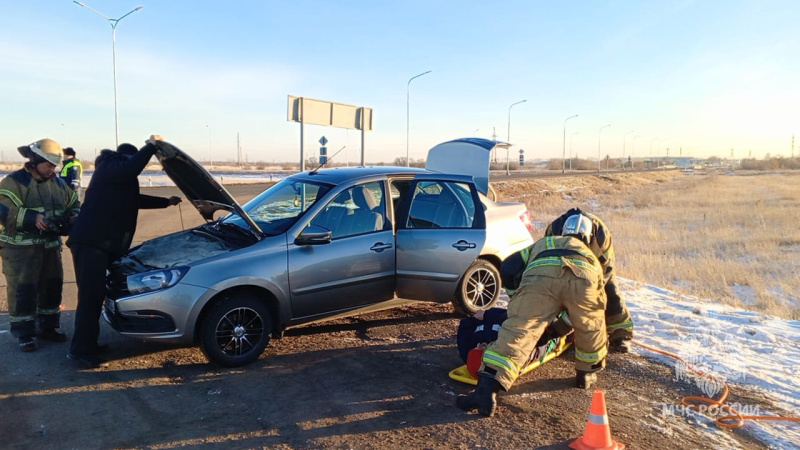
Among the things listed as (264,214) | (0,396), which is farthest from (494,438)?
(0,396)

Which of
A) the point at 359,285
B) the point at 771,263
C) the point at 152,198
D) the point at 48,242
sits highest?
the point at 152,198

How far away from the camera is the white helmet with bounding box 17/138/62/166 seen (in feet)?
16.3

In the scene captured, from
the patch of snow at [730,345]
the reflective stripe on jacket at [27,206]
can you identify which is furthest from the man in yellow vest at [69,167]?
the patch of snow at [730,345]

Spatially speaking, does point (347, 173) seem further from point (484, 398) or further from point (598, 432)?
point (598, 432)

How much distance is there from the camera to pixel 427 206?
5938mm

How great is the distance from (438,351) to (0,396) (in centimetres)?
358

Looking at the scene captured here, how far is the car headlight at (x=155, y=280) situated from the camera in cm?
434

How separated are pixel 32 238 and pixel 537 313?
468 cm

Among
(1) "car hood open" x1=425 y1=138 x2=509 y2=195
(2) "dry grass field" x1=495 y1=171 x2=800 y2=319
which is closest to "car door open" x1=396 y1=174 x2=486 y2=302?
(1) "car hood open" x1=425 y1=138 x2=509 y2=195

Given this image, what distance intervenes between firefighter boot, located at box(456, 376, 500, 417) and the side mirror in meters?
1.89

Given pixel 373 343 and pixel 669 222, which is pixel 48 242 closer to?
pixel 373 343

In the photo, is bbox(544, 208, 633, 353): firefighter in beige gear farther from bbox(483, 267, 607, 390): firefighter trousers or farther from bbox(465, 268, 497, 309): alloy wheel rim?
bbox(465, 268, 497, 309): alloy wheel rim

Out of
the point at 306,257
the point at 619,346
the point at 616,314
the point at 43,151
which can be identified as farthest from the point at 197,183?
the point at 619,346

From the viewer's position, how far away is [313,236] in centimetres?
478
